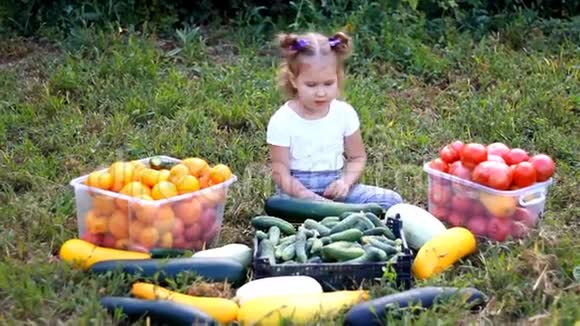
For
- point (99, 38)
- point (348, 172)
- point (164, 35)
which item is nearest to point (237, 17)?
point (164, 35)

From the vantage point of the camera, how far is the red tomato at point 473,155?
183 inches

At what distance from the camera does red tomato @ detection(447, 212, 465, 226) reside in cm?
468

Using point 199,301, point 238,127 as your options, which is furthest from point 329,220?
point 238,127

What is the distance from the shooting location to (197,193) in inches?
174

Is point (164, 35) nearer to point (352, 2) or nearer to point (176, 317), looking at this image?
point (352, 2)

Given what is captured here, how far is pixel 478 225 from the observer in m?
4.61

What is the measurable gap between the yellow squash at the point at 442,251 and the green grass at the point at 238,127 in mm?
55

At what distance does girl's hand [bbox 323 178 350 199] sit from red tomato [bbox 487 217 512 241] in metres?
0.74

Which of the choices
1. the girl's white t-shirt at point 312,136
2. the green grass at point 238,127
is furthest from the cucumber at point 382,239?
the girl's white t-shirt at point 312,136

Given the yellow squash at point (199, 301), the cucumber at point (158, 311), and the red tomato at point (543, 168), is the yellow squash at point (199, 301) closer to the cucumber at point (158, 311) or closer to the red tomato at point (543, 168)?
the cucumber at point (158, 311)

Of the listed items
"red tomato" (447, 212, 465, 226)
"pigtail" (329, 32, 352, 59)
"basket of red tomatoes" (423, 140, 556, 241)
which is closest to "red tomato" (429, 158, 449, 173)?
"basket of red tomatoes" (423, 140, 556, 241)

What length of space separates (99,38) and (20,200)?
2.28 m

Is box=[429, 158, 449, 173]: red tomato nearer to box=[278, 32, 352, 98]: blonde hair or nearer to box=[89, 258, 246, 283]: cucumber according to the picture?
box=[278, 32, 352, 98]: blonde hair

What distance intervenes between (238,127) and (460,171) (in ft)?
5.98
